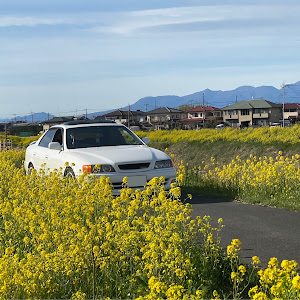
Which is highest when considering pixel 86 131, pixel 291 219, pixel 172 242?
pixel 86 131

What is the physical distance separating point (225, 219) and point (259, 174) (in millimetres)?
2990

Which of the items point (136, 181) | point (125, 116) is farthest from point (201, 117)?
point (136, 181)

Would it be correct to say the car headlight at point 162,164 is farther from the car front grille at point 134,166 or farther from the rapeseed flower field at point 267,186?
the rapeseed flower field at point 267,186

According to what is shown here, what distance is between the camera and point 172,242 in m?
4.91

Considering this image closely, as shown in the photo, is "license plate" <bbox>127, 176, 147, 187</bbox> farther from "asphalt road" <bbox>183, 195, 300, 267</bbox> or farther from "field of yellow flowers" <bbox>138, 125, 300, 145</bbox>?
"field of yellow flowers" <bbox>138, 125, 300, 145</bbox>

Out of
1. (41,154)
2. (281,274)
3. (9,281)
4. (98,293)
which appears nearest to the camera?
(281,274)

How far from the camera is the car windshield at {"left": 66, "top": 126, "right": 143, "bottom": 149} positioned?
11570 millimetres

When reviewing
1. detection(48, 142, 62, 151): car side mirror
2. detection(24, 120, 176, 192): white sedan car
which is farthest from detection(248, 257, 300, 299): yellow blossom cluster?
detection(48, 142, 62, 151): car side mirror

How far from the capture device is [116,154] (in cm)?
1051

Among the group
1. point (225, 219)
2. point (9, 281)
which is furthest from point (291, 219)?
point (9, 281)

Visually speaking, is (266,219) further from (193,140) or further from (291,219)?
(193,140)

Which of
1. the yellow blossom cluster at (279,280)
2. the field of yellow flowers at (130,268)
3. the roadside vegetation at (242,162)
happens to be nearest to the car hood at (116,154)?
the roadside vegetation at (242,162)

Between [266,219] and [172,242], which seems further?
[266,219]

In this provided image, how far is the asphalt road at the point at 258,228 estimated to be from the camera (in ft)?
21.2
